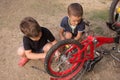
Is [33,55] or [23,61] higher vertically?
[33,55]

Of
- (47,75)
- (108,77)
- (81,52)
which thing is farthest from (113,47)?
(47,75)

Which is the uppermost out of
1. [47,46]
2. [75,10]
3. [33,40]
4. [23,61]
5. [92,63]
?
[75,10]

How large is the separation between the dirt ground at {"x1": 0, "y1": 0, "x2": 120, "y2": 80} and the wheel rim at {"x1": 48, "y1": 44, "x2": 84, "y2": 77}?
0.56ft

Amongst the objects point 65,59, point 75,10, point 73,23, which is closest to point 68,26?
point 73,23

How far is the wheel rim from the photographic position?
8.52 feet

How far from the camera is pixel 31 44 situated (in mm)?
2816

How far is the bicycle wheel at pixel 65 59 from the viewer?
2457mm

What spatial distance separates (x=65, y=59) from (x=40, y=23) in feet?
3.97

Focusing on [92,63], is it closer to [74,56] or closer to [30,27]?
[74,56]

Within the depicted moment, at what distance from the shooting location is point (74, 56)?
2.63 m

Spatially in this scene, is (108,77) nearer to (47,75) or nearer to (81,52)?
(81,52)

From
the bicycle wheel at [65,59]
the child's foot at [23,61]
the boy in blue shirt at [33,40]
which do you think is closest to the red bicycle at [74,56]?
the bicycle wheel at [65,59]

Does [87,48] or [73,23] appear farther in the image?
[73,23]

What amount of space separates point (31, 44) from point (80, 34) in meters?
0.63
